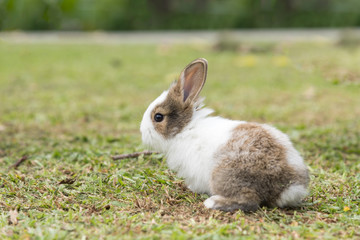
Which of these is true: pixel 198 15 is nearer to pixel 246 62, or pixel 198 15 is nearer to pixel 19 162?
pixel 246 62

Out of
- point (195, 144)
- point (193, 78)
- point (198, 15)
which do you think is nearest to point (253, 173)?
point (195, 144)

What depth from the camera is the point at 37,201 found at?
3.46 m

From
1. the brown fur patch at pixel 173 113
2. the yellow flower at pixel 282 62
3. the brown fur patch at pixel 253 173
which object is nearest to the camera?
the brown fur patch at pixel 253 173

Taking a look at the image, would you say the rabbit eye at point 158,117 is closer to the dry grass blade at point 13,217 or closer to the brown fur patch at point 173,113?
the brown fur patch at point 173,113

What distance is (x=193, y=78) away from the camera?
12.0ft

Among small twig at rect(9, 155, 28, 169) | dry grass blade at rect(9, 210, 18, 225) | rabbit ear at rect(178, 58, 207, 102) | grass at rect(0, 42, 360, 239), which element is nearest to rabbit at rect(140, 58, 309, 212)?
rabbit ear at rect(178, 58, 207, 102)

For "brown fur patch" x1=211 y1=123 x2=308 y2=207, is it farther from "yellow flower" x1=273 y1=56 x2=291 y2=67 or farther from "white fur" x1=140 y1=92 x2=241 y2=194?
"yellow flower" x1=273 y1=56 x2=291 y2=67

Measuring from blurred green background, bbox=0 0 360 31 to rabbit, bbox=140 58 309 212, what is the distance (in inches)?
693

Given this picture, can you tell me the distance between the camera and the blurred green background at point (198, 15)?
20.6 metres

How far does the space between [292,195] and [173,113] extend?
1.06 meters

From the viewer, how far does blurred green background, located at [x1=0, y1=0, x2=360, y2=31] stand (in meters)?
20.6

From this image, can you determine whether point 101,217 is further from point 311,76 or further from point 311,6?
point 311,6

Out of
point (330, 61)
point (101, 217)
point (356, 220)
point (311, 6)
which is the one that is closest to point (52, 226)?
point (101, 217)

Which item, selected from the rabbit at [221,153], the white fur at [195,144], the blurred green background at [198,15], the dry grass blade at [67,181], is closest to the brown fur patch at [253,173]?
the rabbit at [221,153]
